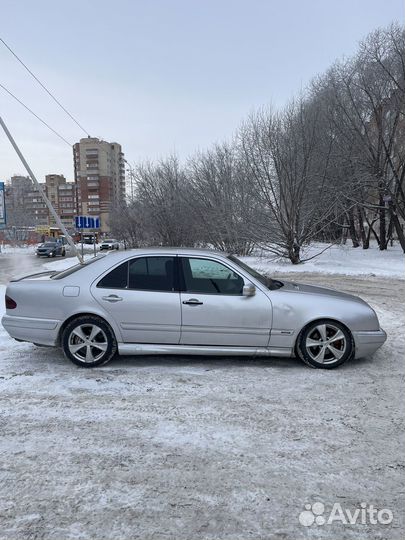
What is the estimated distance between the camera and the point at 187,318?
4828 mm

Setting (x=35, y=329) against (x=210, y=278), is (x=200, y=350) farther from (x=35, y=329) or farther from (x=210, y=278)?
(x=35, y=329)

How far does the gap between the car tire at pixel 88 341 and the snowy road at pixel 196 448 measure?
5.9 inches

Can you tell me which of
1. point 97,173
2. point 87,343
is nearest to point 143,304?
point 87,343

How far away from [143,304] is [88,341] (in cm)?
80

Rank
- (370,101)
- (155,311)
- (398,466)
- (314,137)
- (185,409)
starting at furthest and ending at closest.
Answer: (370,101)
(314,137)
(155,311)
(185,409)
(398,466)

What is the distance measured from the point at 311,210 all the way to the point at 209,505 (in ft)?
62.9

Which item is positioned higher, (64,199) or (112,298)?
(64,199)

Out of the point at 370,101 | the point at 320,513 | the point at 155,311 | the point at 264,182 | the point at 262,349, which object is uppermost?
the point at 370,101

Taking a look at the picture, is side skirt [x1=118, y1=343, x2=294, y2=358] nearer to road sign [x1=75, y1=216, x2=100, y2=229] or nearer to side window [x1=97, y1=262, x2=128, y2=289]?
side window [x1=97, y1=262, x2=128, y2=289]

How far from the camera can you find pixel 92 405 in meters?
3.90

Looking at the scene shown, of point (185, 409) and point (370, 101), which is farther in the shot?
point (370, 101)

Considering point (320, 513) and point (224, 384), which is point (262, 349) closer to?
point (224, 384)

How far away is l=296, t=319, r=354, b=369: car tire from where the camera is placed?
484 cm

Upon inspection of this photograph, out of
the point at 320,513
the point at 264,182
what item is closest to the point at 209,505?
the point at 320,513
